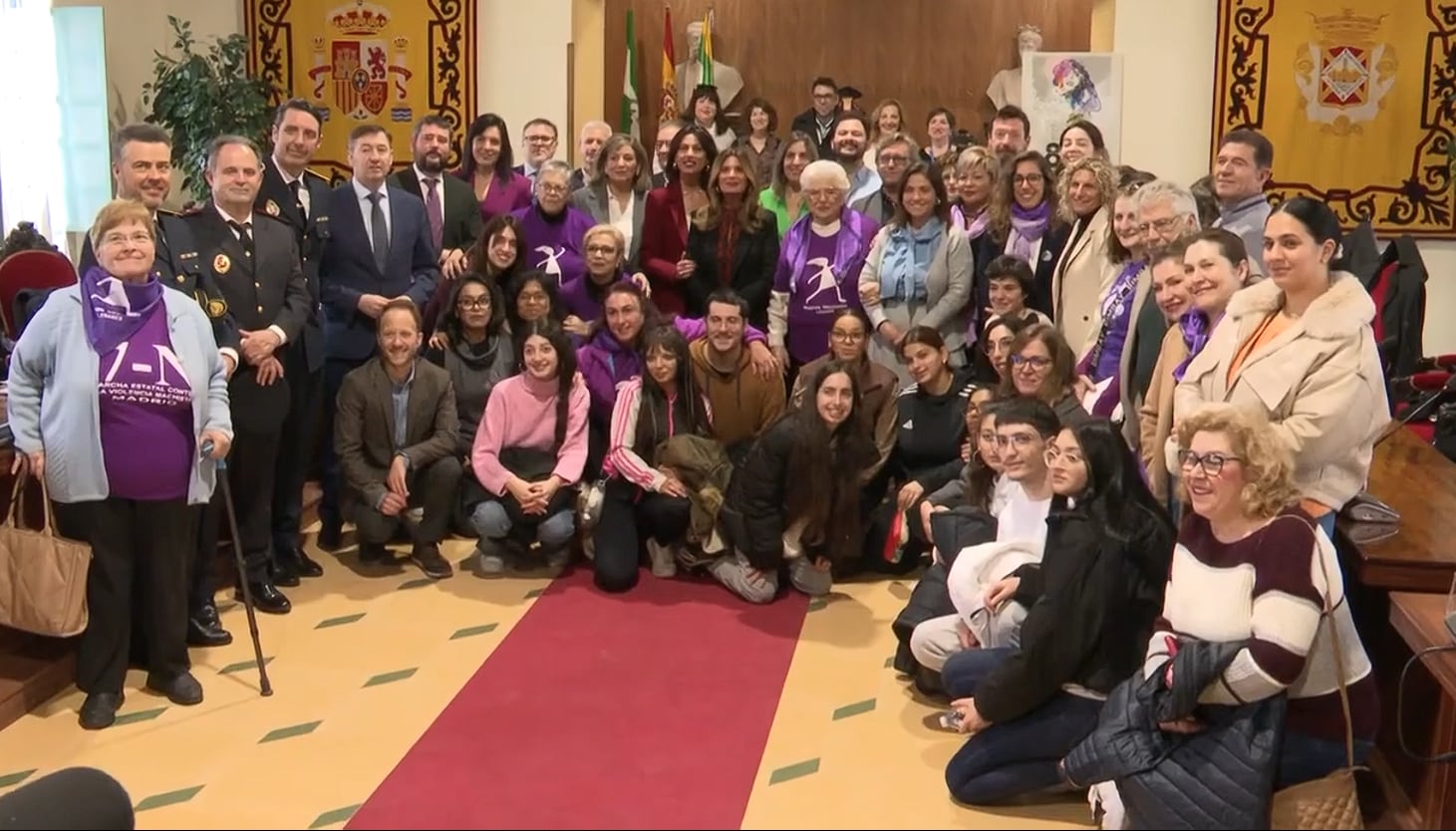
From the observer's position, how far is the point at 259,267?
4.38 metres

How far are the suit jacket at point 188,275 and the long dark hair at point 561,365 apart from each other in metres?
1.08

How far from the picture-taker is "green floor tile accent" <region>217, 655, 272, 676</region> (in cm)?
414

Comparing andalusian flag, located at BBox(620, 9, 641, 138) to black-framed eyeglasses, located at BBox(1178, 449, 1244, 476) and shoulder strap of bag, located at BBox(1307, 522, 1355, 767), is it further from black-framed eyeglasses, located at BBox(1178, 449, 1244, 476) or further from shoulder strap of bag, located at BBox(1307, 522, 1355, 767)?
shoulder strap of bag, located at BBox(1307, 522, 1355, 767)

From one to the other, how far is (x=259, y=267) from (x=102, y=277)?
28.6 inches

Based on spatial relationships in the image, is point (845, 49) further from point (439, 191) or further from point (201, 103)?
point (439, 191)

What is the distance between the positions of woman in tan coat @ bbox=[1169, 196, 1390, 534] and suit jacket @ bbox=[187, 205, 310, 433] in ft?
8.99

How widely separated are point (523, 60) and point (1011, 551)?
18.0ft

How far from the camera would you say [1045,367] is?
4273 millimetres

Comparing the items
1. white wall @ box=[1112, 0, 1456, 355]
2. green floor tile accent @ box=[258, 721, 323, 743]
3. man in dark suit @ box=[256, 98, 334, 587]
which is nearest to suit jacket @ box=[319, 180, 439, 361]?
man in dark suit @ box=[256, 98, 334, 587]

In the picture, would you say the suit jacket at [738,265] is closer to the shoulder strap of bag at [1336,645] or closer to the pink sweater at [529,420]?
the pink sweater at [529,420]

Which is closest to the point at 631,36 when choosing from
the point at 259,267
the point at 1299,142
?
the point at 1299,142

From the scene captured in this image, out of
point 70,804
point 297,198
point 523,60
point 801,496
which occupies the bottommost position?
point 70,804

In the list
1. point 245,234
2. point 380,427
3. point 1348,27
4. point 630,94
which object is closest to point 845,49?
point 630,94

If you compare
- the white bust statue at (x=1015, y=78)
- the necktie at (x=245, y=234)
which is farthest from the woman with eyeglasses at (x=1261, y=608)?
the white bust statue at (x=1015, y=78)
